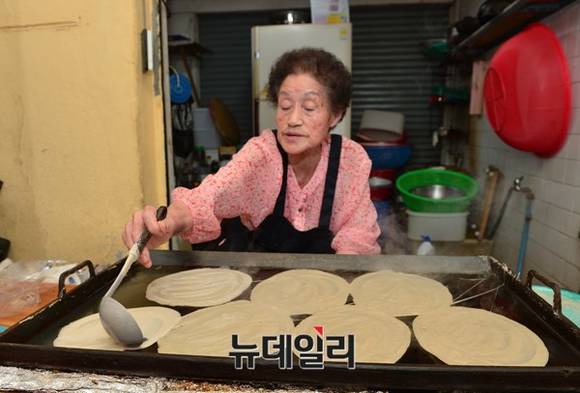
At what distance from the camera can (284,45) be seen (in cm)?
408

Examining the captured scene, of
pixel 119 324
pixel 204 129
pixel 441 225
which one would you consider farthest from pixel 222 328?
pixel 204 129

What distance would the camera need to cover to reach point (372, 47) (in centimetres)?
484

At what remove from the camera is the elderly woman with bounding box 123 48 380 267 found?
1794mm

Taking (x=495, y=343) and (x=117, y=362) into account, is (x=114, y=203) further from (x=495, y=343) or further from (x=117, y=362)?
(x=495, y=343)

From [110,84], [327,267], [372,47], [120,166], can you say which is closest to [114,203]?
[120,166]

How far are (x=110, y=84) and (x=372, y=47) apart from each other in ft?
11.3

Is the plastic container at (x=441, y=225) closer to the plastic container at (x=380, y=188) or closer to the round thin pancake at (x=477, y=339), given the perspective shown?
the plastic container at (x=380, y=188)

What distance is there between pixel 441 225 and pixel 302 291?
7.54ft

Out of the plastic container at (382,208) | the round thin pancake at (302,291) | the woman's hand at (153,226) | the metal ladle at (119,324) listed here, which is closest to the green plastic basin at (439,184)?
the plastic container at (382,208)

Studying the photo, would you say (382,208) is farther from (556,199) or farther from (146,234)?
(146,234)

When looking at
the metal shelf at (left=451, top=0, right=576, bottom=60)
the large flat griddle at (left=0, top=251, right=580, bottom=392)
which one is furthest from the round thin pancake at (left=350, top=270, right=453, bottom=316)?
the metal shelf at (left=451, top=0, right=576, bottom=60)

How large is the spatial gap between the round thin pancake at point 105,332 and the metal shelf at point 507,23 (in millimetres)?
2309

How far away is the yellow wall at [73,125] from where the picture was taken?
1963 mm

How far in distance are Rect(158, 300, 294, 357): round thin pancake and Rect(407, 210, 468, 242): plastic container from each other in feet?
7.93
